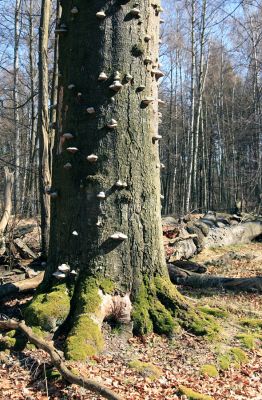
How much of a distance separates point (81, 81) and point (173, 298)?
2.72 metres

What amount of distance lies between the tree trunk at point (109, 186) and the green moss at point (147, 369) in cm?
60

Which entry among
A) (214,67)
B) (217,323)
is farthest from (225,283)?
(214,67)

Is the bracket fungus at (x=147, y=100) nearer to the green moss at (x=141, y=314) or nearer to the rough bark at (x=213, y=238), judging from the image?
the green moss at (x=141, y=314)

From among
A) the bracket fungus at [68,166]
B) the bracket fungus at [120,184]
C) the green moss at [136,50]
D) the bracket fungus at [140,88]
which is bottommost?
the bracket fungus at [120,184]

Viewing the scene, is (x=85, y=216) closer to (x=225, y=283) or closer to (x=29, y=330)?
(x=29, y=330)

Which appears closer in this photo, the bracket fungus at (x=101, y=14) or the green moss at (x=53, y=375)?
the green moss at (x=53, y=375)

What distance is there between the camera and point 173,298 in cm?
506

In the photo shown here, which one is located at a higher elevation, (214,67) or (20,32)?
(214,67)

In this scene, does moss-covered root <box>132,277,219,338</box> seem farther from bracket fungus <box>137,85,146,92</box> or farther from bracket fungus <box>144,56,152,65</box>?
bracket fungus <box>144,56,152,65</box>

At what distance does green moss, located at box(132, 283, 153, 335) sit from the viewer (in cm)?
483

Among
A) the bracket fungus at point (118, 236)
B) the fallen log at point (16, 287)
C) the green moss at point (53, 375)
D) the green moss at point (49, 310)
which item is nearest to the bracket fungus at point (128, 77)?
the bracket fungus at point (118, 236)

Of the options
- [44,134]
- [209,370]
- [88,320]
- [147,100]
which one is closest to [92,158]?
[147,100]

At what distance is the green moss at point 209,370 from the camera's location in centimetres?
430

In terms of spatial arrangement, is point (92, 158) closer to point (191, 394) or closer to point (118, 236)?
point (118, 236)
